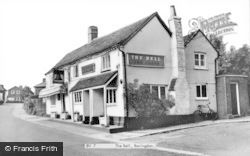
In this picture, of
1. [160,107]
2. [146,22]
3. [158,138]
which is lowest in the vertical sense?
[158,138]

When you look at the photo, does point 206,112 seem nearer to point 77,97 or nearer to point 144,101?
point 144,101

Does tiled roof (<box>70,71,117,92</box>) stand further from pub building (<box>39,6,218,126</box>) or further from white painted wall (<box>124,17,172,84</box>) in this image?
white painted wall (<box>124,17,172,84</box>)

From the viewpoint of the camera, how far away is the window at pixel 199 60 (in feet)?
70.7

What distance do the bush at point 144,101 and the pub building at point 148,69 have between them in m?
0.39

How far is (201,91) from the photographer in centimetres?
2119

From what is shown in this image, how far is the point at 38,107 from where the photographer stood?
112ft

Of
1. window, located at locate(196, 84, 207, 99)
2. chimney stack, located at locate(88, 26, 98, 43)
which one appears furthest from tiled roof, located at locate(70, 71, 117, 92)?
window, located at locate(196, 84, 207, 99)

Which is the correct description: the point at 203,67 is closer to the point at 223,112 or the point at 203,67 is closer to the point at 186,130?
the point at 223,112

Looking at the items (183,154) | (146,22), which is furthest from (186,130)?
(146,22)

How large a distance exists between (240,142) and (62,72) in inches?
676

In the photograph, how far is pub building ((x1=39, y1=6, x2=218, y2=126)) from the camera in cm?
1778

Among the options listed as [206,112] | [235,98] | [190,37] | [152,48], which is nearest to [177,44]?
[152,48]

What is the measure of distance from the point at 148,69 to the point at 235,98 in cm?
703

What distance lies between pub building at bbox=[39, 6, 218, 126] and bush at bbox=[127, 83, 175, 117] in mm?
390
